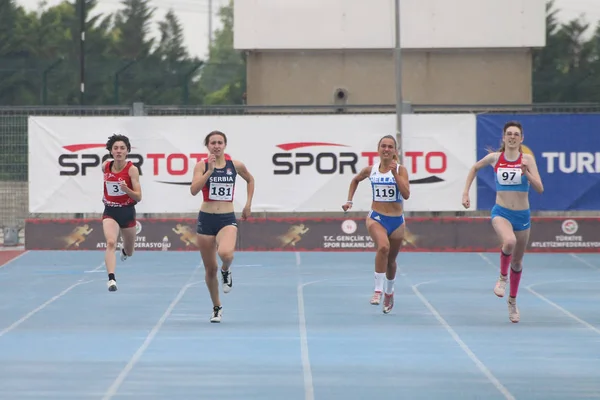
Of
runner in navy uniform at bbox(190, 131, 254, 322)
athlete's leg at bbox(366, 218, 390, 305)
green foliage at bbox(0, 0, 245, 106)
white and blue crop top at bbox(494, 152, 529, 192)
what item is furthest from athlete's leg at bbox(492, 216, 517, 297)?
green foliage at bbox(0, 0, 245, 106)

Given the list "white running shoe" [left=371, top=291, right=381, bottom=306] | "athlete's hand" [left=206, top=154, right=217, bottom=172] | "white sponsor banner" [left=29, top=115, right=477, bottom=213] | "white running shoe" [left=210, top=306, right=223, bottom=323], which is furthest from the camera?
"white sponsor banner" [left=29, top=115, right=477, bottom=213]

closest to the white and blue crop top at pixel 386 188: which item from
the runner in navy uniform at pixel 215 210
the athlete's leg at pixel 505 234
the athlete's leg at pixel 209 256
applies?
the athlete's leg at pixel 505 234

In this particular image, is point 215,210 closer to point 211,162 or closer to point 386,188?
point 211,162

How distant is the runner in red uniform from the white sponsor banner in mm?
8363

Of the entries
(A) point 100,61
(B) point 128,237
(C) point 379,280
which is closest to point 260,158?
(B) point 128,237

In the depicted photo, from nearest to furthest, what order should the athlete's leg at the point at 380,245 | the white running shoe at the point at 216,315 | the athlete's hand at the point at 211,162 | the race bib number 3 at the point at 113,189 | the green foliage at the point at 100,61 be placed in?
the athlete's hand at the point at 211,162 < the white running shoe at the point at 216,315 < the athlete's leg at the point at 380,245 < the race bib number 3 at the point at 113,189 < the green foliage at the point at 100,61

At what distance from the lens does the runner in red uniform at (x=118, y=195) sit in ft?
58.7

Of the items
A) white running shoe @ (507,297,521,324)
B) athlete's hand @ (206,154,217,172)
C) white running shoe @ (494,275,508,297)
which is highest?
athlete's hand @ (206,154,217,172)

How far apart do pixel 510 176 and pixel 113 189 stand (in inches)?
209

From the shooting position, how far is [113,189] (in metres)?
18.3

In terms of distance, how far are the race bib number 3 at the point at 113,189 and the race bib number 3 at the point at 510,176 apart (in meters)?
5.10

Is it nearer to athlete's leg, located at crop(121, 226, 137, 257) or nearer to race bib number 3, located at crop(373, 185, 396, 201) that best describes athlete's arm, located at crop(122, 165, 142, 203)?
athlete's leg, located at crop(121, 226, 137, 257)

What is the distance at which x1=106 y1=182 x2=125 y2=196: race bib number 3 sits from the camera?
18234 millimetres

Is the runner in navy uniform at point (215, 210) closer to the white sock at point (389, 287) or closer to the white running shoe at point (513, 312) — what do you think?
the white sock at point (389, 287)
